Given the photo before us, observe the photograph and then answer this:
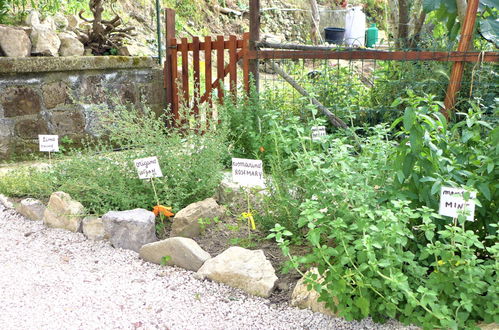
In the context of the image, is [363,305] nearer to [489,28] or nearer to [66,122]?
[489,28]

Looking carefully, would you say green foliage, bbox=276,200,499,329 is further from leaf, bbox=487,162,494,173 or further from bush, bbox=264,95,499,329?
leaf, bbox=487,162,494,173

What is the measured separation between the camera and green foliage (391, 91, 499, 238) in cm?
213

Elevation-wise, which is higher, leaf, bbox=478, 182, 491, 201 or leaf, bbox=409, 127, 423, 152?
leaf, bbox=409, 127, 423, 152

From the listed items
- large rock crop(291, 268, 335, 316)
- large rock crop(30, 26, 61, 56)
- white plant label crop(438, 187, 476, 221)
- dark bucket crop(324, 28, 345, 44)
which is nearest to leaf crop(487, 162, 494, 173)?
white plant label crop(438, 187, 476, 221)

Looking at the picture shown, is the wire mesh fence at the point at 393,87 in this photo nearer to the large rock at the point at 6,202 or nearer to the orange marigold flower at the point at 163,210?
the orange marigold flower at the point at 163,210

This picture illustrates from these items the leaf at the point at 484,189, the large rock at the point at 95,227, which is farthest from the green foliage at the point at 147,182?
the leaf at the point at 484,189

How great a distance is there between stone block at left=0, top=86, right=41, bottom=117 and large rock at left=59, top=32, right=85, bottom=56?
0.63 metres

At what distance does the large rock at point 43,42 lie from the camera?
522 cm

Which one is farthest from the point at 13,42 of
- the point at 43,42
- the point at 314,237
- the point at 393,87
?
the point at 314,237

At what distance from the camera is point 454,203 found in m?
2.00

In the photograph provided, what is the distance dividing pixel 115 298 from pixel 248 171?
98 cm

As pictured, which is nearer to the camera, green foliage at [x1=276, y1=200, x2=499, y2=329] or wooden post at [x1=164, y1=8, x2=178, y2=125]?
green foliage at [x1=276, y1=200, x2=499, y2=329]

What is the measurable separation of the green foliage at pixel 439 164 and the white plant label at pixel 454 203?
0.04m

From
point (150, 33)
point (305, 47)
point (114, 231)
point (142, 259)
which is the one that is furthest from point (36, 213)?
point (150, 33)
